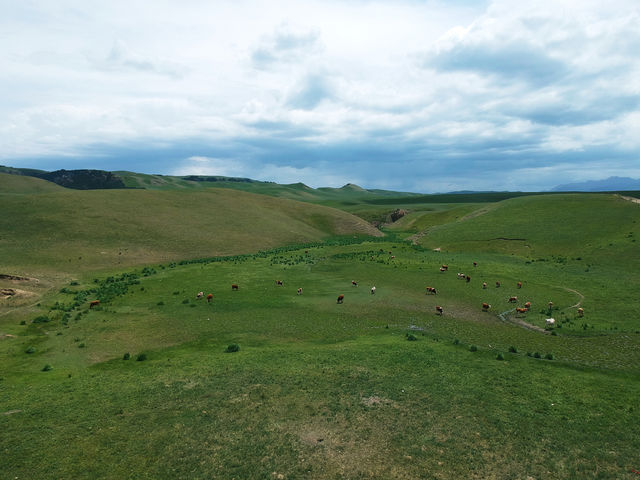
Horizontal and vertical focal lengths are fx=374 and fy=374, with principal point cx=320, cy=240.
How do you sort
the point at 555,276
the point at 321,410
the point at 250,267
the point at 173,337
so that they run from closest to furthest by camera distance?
the point at 321,410 → the point at 173,337 → the point at 555,276 → the point at 250,267

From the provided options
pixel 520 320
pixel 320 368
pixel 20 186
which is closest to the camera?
pixel 320 368

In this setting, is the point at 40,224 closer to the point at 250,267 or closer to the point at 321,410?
the point at 250,267

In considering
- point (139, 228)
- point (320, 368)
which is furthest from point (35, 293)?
point (139, 228)

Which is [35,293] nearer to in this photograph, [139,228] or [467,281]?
[139,228]

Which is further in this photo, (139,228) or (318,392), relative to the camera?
(139,228)

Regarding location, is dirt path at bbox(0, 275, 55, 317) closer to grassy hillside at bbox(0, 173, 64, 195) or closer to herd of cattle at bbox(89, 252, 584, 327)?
herd of cattle at bbox(89, 252, 584, 327)

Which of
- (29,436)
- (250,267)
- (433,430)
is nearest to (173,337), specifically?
(29,436)
